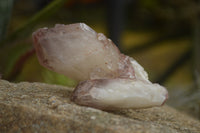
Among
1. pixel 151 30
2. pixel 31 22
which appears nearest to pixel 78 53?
pixel 31 22

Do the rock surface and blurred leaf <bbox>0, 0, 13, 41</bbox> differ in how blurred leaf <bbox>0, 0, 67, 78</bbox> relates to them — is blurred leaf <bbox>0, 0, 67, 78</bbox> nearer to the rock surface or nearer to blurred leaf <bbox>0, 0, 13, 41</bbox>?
blurred leaf <bbox>0, 0, 13, 41</bbox>

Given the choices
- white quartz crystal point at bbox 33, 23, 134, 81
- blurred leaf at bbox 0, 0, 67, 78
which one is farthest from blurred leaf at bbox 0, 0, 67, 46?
white quartz crystal point at bbox 33, 23, 134, 81

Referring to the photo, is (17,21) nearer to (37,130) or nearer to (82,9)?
(82,9)

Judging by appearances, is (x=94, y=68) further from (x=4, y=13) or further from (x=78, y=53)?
(x=4, y=13)

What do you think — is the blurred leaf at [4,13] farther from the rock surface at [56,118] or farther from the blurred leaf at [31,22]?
the rock surface at [56,118]

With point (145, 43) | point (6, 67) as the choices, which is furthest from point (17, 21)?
point (6, 67)

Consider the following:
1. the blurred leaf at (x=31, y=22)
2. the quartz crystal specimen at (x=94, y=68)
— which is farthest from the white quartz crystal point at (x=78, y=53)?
the blurred leaf at (x=31, y=22)

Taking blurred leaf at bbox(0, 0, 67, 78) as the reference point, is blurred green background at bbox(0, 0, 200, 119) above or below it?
above
